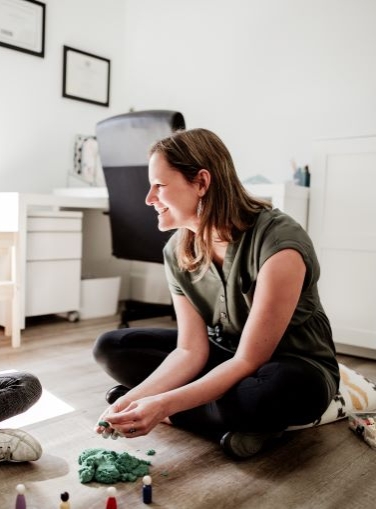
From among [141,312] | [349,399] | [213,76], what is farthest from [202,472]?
[213,76]

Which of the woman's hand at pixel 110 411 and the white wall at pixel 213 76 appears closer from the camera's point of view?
the woman's hand at pixel 110 411

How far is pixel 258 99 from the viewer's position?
300 cm

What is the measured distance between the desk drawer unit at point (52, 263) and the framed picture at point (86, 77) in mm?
1058

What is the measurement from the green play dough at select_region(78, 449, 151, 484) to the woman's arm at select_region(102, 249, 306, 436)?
16cm

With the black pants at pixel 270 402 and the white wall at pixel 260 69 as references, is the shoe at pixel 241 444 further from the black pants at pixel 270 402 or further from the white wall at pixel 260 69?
the white wall at pixel 260 69

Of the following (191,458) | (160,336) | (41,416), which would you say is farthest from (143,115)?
(191,458)

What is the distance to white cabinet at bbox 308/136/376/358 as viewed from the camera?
2191 mm

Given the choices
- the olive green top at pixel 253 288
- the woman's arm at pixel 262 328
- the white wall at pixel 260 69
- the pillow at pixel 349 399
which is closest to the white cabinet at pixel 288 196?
the white wall at pixel 260 69

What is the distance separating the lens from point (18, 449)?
1.15 meters

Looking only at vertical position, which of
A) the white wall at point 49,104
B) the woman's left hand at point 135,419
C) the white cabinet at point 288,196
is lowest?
the woman's left hand at point 135,419

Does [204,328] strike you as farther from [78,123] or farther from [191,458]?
[78,123]

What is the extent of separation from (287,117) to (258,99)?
0.24 meters

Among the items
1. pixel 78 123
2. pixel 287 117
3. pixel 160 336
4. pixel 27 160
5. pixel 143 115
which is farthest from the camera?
pixel 78 123

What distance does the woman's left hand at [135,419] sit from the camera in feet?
3.32
